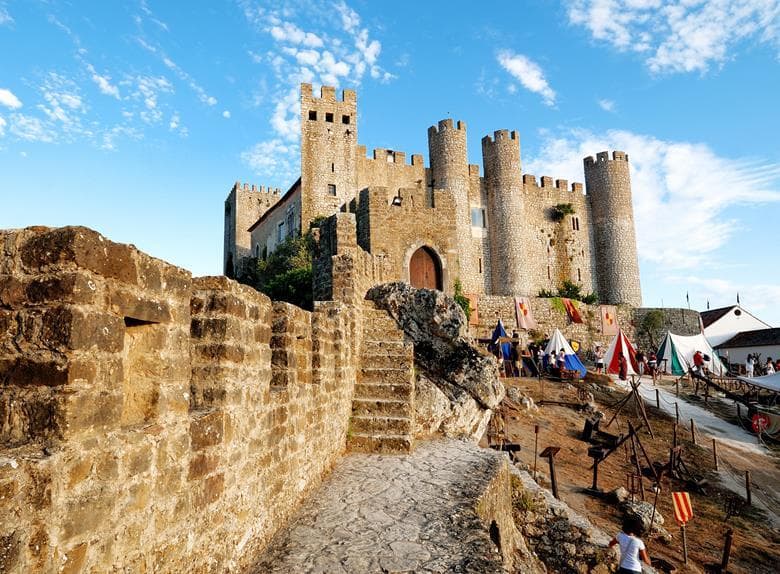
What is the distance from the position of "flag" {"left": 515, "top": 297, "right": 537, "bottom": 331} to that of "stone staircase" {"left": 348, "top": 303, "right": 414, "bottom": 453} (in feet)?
55.1

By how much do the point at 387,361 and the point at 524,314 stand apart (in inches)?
712

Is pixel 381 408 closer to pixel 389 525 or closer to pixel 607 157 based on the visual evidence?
pixel 389 525

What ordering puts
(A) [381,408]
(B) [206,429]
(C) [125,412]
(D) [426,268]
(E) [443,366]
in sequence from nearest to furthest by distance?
(C) [125,412]
(B) [206,429]
(A) [381,408]
(E) [443,366]
(D) [426,268]

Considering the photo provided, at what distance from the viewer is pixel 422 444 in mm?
8148

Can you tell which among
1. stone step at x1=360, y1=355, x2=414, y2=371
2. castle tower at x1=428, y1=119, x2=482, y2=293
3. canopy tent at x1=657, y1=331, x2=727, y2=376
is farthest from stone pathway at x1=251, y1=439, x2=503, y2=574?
castle tower at x1=428, y1=119, x2=482, y2=293

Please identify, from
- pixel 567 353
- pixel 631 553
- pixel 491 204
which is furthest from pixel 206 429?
pixel 491 204

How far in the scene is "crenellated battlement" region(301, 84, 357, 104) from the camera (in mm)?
30500

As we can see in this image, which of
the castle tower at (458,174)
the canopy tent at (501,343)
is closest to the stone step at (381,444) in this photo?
the canopy tent at (501,343)

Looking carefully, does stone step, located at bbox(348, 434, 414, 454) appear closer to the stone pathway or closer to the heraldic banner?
the stone pathway

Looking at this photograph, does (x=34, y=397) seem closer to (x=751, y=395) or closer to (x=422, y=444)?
(x=422, y=444)

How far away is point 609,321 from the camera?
92.5 ft

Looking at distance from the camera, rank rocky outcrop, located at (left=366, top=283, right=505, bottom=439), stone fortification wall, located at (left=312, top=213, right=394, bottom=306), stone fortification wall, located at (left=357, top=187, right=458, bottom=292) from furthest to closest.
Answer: stone fortification wall, located at (left=357, top=187, right=458, bottom=292) < stone fortification wall, located at (left=312, top=213, right=394, bottom=306) < rocky outcrop, located at (left=366, top=283, right=505, bottom=439)

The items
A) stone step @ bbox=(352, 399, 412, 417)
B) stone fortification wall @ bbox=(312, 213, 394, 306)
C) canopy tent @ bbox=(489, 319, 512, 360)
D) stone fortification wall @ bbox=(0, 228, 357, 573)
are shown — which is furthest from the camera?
canopy tent @ bbox=(489, 319, 512, 360)

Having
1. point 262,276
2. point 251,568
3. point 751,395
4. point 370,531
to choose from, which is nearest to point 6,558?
point 251,568
